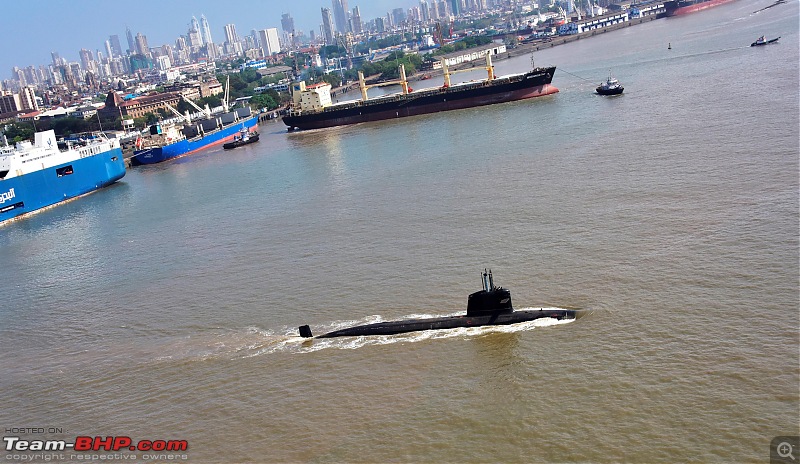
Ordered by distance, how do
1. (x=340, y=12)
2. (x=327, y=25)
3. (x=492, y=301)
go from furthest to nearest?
(x=340, y=12), (x=327, y=25), (x=492, y=301)

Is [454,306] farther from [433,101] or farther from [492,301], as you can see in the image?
[433,101]

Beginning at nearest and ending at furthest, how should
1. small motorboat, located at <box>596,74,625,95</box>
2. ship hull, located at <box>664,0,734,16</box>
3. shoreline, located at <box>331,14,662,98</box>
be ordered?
1. small motorboat, located at <box>596,74,625,95</box>
2. shoreline, located at <box>331,14,662,98</box>
3. ship hull, located at <box>664,0,734,16</box>

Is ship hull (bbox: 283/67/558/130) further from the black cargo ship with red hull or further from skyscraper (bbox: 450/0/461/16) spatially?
skyscraper (bbox: 450/0/461/16)

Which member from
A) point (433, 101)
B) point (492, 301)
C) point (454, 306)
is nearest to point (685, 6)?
point (433, 101)

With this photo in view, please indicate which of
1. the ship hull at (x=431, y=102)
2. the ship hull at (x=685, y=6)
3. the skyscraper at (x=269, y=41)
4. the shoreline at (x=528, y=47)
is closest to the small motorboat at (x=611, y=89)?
the ship hull at (x=431, y=102)

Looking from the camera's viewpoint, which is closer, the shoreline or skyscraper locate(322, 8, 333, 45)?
the shoreline

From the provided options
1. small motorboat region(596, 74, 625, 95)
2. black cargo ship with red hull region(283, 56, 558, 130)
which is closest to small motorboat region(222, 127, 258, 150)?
black cargo ship with red hull region(283, 56, 558, 130)

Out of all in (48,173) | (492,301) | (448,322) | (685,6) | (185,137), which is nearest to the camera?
(492,301)

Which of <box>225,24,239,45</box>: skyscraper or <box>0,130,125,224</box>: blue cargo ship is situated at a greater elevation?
<box>225,24,239,45</box>: skyscraper

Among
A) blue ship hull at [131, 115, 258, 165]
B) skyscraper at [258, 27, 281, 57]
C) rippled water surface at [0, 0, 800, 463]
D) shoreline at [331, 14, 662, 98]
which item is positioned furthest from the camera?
skyscraper at [258, 27, 281, 57]
